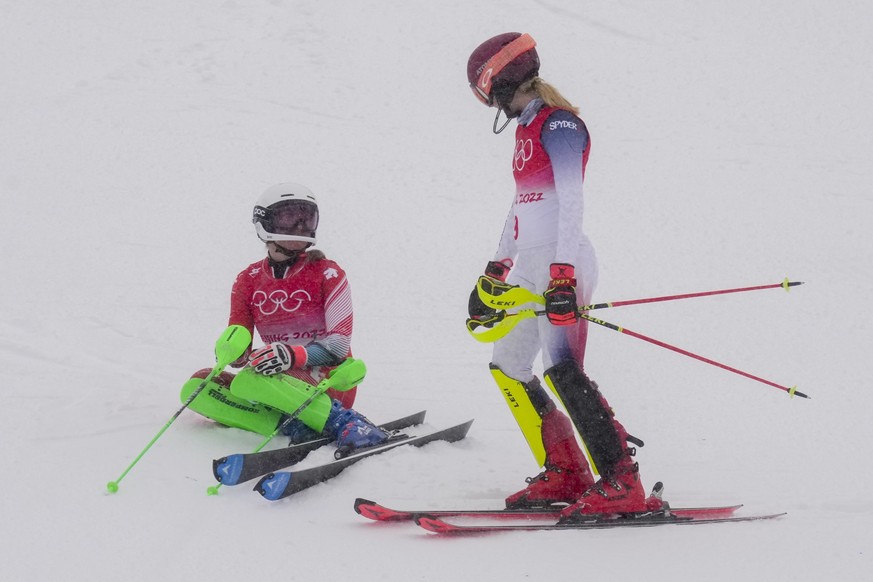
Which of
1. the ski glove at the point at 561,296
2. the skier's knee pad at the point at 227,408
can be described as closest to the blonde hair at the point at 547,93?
the ski glove at the point at 561,296

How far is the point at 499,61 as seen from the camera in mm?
4305

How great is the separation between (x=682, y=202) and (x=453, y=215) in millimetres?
3518

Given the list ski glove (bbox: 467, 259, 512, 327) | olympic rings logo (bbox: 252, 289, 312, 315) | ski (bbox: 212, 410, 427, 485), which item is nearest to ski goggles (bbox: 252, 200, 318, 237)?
olympic rings logo (bbox: 252, 289, 312, 315)

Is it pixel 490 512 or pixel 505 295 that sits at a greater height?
pixel 505 295

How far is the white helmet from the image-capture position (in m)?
5.35

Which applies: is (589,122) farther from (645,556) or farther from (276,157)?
(645,556)

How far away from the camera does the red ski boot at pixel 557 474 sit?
4.41 meters

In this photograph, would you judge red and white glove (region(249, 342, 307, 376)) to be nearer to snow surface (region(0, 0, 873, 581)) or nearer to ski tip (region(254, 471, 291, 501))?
snow surface (region(0, 0, 873, 581))

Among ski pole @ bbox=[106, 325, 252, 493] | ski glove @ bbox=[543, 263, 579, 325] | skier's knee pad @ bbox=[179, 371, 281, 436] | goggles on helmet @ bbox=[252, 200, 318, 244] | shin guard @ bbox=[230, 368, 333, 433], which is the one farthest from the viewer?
goggles on helmet @ bbox=[252, 200, 318, 244]

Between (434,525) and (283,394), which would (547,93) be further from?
(283,394)

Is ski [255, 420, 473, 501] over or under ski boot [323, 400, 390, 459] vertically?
under

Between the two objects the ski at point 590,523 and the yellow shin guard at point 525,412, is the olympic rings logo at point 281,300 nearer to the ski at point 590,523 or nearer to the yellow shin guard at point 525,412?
the yellow shin guard at point 525,412

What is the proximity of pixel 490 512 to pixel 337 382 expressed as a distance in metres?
1.47

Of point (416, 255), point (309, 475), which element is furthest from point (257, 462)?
point (416, 255)
